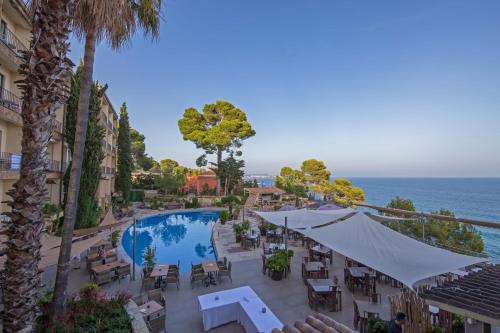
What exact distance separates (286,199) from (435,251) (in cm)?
2650

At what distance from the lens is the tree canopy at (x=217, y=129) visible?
111ft

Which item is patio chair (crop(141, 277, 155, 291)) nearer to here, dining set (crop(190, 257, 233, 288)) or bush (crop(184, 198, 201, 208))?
dining set (crop(190, 257, 233, 288))

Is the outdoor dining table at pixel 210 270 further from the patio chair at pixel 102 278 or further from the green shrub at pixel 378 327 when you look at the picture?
the green shrub at pixel 378 327

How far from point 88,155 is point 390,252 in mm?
16515

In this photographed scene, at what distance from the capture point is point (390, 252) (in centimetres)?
593

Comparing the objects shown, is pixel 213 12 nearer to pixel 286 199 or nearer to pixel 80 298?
pixel 80 298

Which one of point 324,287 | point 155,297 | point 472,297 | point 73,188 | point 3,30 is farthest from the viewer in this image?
point 3,30

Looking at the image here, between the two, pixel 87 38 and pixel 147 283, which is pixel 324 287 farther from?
pixel 87 38

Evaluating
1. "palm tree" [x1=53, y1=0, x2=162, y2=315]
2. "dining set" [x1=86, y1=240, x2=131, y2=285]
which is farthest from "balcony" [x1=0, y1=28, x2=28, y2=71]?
"dining set" [x1=86, y1=240, x2=131, y2=285]

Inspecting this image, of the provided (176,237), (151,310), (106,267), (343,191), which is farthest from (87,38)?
(343,191)

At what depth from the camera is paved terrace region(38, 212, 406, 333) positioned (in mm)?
6637

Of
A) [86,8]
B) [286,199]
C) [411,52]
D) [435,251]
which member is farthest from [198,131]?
[435,251]

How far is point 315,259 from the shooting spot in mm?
11391

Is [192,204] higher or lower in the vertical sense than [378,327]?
lower
